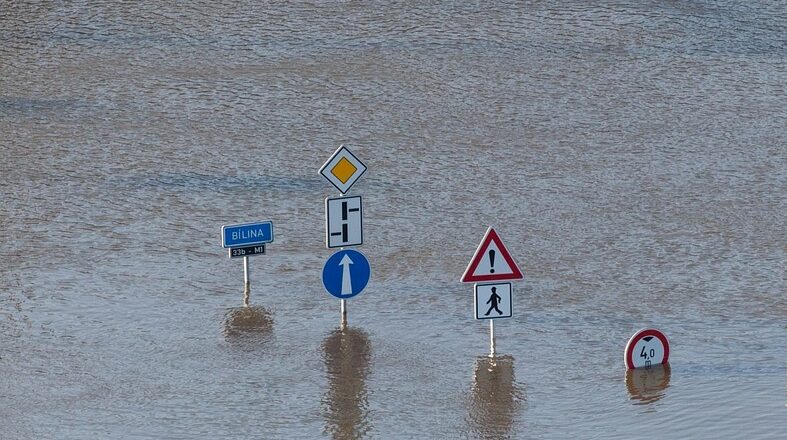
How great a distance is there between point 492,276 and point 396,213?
13.3ft

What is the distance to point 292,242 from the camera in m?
14.3

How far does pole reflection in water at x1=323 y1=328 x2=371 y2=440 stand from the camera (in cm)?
1014

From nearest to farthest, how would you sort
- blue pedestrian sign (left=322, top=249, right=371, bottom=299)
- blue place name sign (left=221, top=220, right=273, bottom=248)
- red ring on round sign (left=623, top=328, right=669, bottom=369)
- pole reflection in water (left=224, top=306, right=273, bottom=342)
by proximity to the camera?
1. red ring on round sign (left=623, top=328, right=669, bottom=369)
2. blue pedestrian sign (left=322, top=249, right=371, bottom=299)
3. pole reflection in water (left=224, top=306, right=273, bottom=342)
4. blue place name sign (left=221, top=220, right=273, bottom=248)

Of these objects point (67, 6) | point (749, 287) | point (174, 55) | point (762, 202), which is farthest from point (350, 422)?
point (67, 6)

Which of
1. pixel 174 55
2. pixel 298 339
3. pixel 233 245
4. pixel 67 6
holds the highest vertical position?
pixel 67 6

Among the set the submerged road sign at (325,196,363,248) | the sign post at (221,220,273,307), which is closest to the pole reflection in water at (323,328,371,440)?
the submerged road sign at (325,196,363,248)

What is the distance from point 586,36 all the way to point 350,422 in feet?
42.3

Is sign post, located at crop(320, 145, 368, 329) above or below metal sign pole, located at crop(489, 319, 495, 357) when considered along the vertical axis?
above

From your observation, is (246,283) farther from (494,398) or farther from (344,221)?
(494,398)

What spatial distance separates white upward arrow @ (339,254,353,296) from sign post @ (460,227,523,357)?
46.0 inches

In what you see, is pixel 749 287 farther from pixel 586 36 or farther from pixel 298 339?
pixel 586 36

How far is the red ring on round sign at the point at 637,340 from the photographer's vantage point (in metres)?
10.9

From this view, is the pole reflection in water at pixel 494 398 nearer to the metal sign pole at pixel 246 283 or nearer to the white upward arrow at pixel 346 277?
the white upward arrow at pixel 346 277

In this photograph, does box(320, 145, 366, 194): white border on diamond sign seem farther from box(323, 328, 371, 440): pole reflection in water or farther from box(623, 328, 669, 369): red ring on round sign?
Result: box(623, 328, 669, 369): red ring on round sign
